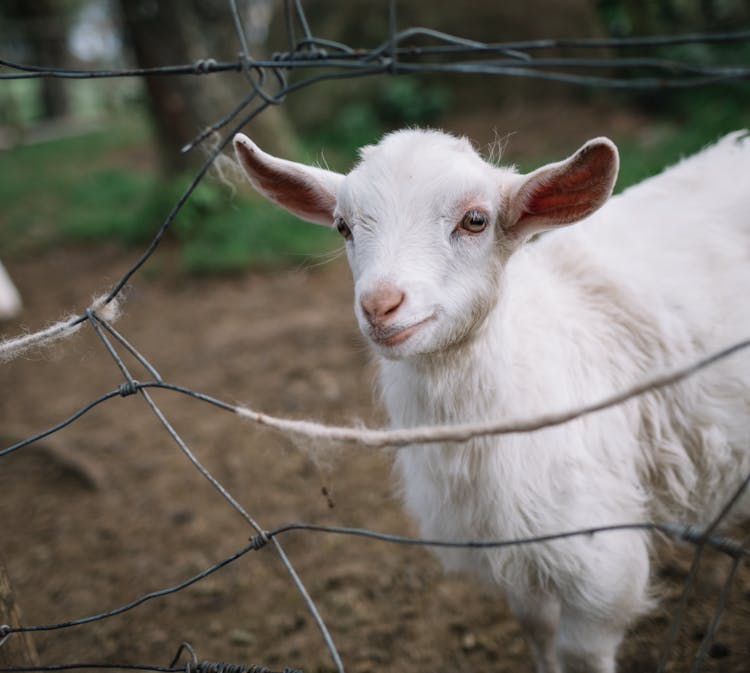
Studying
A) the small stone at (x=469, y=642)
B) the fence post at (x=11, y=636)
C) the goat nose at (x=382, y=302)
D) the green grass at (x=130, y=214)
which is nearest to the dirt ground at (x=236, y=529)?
the small stone at (x=469, y=642)

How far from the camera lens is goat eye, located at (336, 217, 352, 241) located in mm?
1918

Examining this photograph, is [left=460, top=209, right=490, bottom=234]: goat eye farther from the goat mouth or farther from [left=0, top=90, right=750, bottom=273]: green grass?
[left=0, top=90, right=750, bottom=273]: green grass

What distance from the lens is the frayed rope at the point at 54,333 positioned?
1567 millimetres

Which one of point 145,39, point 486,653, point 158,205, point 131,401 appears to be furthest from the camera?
point 158,205

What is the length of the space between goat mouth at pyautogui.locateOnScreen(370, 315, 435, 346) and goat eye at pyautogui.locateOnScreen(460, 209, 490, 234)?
28cm

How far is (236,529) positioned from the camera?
3418 mm

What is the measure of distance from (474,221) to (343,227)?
38 cm

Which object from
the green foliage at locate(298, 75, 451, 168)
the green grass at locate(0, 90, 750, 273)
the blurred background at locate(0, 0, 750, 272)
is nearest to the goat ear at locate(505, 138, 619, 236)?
the green grass at locate(0, 90, 750, 273)

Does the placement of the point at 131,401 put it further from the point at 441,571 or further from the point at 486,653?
the point at 486,653

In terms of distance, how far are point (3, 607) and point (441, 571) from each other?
1.74 metres

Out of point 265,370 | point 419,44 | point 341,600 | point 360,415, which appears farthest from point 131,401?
point 419,44

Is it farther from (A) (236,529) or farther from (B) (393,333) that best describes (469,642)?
(B) (393,333)

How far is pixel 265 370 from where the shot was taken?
191 inches

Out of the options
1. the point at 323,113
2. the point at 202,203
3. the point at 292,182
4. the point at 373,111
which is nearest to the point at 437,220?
the point at 292,182
